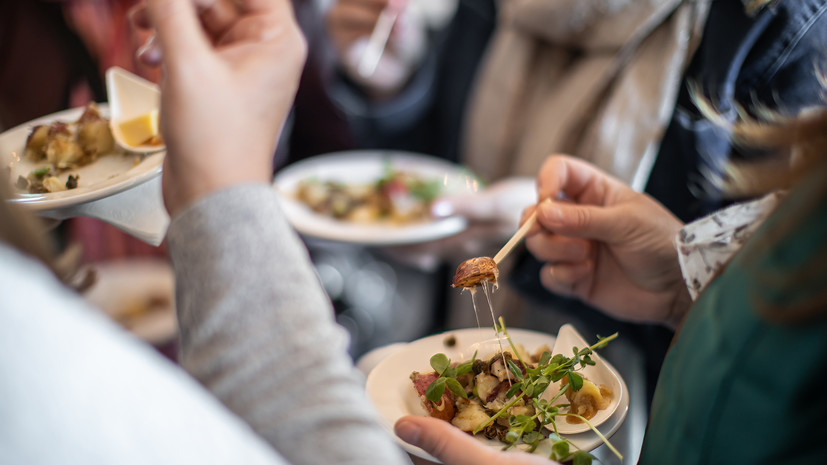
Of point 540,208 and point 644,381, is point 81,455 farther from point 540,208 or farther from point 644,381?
point 644,381

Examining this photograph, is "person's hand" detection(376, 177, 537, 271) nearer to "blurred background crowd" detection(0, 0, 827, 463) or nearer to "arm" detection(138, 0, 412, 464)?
"blurred background crowd" detection(0, 0, 827, 463)

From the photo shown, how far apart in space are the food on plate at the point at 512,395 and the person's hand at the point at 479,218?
535 mm

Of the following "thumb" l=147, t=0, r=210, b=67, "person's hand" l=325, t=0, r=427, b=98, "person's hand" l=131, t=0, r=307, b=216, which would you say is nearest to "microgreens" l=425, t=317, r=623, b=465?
"person's hand" l=131, t=0, r=307, b=216

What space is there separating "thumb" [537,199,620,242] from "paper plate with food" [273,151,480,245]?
543 millimetres

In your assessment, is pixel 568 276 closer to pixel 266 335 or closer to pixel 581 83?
pixel 266 335

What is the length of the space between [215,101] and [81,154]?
175 mm

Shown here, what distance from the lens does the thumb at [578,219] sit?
2.16 ft

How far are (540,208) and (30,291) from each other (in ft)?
1.75

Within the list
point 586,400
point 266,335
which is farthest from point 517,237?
point 266,335

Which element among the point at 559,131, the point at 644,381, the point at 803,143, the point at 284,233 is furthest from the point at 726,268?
the point at 559,131

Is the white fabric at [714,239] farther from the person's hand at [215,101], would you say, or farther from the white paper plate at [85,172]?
the white paper plate at [85,172]

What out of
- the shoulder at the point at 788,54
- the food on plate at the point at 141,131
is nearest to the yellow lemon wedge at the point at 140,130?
the food on plate at the point at 141,131

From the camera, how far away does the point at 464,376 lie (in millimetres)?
527

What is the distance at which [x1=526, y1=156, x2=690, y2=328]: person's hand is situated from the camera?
0.66 m
